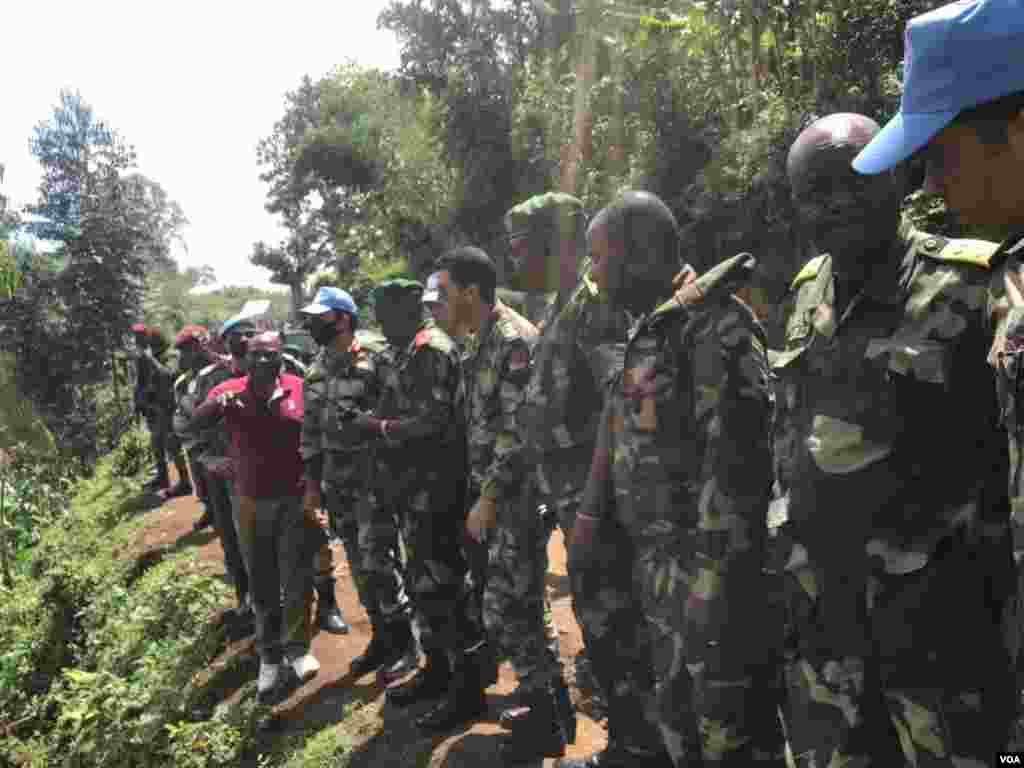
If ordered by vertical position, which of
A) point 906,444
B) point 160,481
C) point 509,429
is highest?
point 906,444

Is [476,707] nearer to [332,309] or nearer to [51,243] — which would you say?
[332,309]

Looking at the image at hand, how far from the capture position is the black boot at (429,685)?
415cm

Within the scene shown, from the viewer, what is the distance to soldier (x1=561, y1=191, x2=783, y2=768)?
2.20 m

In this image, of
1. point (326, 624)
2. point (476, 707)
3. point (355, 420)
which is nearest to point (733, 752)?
point (476, 707)

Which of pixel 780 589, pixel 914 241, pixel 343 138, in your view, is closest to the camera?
pixel 914 241

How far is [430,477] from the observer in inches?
152

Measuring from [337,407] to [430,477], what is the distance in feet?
3.17

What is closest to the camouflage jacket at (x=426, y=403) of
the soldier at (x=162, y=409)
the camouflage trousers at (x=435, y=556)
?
the camouflage trousers at (x=435, y=556)

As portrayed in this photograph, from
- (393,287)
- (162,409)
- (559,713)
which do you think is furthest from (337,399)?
(162,409)

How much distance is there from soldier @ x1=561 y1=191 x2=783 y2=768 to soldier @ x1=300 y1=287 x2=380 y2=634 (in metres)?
2.14

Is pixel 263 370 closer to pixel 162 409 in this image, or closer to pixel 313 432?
pixel 313 432

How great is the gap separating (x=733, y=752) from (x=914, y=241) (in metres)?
1.37

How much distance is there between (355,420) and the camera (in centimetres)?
411

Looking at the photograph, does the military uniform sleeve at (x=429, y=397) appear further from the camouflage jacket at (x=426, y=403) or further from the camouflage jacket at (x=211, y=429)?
the camouflage jacket at (x=211, y=429)
